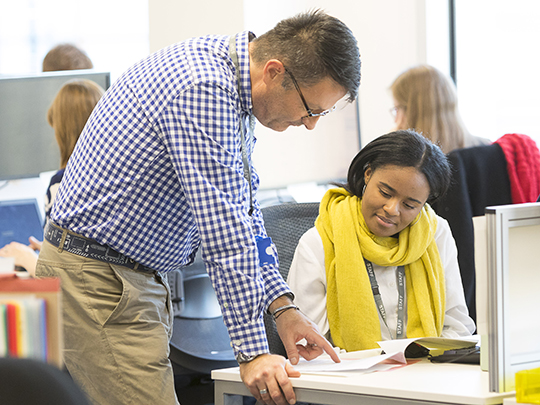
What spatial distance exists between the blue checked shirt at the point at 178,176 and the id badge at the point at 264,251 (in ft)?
0.07

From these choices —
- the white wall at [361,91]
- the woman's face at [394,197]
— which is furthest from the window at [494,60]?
the woman's face at [394,197]

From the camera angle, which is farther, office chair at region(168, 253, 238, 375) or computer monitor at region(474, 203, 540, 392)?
office chair at region(168, 253, 238, 375)

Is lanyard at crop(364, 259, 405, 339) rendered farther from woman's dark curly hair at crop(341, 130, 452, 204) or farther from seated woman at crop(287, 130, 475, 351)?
woman's dark curly hair at crop(341, 130, 452, 204)

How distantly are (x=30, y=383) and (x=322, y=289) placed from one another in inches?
53.3

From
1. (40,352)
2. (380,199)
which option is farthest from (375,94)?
(40,352)

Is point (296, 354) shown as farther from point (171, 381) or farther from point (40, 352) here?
point (40, 352)

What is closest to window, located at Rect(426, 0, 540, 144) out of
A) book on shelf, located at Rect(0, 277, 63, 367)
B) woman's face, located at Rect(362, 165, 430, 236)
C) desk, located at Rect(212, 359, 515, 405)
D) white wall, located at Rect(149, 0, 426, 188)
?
white wall, located at Rect(149, 0, 426, 188)

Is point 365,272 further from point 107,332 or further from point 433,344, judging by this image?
point 107,332

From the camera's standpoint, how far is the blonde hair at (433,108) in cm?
272

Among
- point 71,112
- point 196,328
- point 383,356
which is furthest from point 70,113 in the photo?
point 383,356

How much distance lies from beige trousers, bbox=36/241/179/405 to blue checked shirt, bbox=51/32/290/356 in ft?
0.25

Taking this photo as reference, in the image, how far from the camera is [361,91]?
3930 millimetres

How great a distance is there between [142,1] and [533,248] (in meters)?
3.77

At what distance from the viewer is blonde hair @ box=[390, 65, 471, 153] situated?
2.72 m
